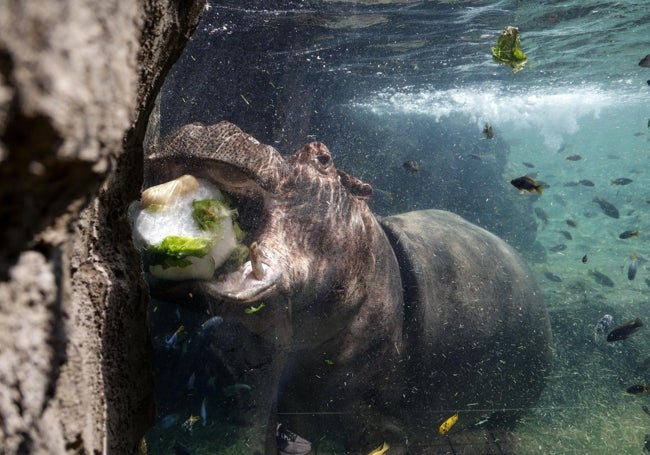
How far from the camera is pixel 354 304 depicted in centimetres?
450

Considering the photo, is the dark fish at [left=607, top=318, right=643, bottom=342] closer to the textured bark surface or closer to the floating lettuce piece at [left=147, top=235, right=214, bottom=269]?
the floating lettuce piece at [left=147, top=235, right=214, bottom=269]

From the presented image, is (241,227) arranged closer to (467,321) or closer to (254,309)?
(254,309)

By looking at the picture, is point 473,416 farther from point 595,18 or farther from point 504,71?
point 504,71

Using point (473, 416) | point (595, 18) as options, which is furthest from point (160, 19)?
point (595, 18)

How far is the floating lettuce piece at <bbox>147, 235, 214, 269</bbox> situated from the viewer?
9.10ft

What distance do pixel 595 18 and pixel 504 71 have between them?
23.1 feet

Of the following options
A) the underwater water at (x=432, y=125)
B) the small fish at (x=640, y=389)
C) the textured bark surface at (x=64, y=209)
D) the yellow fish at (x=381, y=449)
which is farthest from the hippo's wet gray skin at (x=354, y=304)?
the textured bark surface at (x=64, y=209)

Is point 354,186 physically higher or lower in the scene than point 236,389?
higher

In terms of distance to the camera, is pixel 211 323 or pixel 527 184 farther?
pixel 527 184

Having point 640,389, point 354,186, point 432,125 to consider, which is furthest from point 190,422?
point 432,125

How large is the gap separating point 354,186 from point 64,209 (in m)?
4.01

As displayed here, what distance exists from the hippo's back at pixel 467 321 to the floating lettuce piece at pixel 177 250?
3.14 m

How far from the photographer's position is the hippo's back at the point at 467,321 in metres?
5.40

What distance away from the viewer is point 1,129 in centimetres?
62
